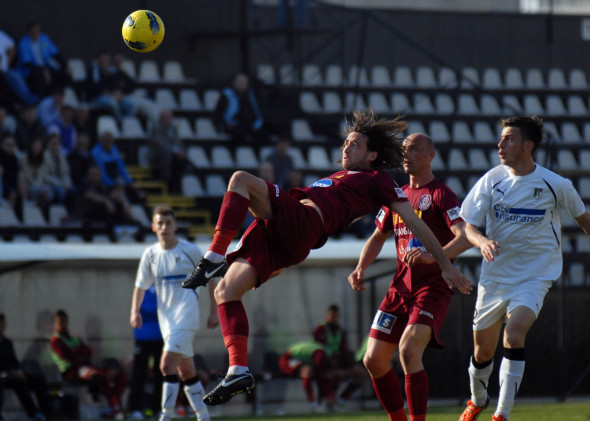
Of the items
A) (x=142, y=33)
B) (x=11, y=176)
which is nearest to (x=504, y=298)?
(x=142, y=33)

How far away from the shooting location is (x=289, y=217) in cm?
624

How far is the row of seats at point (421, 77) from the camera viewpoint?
20328mm

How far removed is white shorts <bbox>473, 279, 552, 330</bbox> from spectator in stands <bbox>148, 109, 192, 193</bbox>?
29.9 feet

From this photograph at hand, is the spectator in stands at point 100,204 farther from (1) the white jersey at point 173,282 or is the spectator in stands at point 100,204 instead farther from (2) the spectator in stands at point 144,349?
(1) the white jersey at point 173,282

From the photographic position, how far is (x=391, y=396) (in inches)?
289

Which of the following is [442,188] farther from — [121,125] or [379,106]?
[379,106]

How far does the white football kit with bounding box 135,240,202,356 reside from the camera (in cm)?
972

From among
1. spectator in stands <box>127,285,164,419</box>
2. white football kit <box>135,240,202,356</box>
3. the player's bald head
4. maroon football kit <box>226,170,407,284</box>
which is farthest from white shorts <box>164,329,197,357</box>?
maroon football kit <box>226,170,407,284</box>

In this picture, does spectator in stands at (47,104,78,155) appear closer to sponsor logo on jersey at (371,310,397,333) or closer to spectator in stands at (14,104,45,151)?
spectator in stands at (14,104,45,151)

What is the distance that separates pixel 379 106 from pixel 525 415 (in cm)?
1036

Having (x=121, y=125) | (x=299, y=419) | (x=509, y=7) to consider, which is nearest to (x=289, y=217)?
(x=299, y=419)

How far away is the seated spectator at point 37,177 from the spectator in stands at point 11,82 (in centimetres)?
179

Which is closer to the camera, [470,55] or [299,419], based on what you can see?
[299,419]

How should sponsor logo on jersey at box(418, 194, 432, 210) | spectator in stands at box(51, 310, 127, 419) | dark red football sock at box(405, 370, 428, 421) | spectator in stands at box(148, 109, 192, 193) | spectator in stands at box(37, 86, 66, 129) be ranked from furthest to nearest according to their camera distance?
spectator in stands at box(148, 109, 192, 193), spectator in stands at box(37, 86, 66, 129), spectator in stands at box(51, 310, 127, 419), sponsor logo on jersey at box(418, 194, 432, 210), dark red football sock at box(405, 370, 428, 421)
